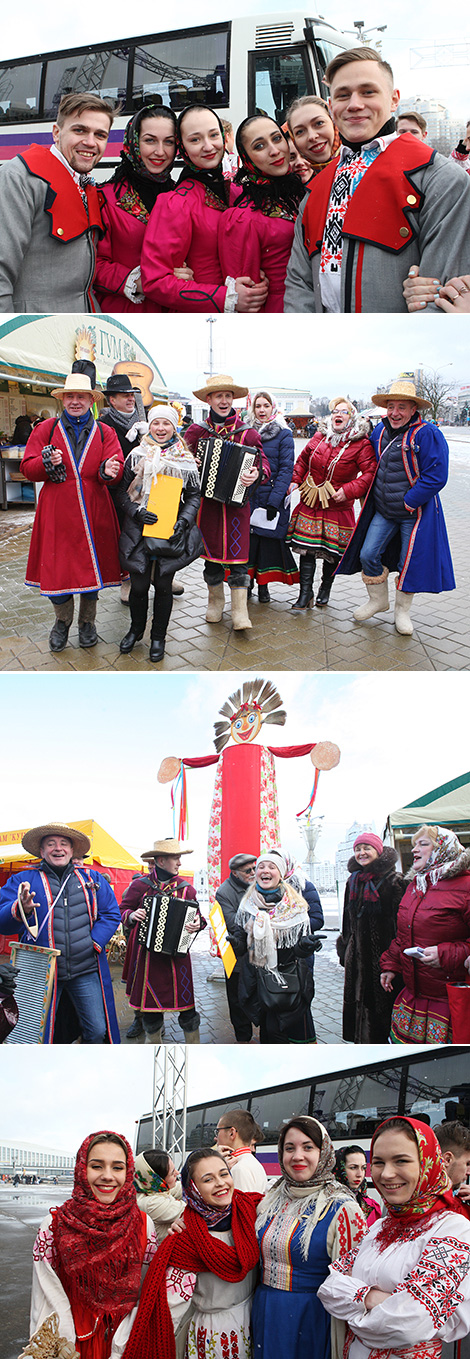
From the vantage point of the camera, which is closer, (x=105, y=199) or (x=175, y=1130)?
(x=175, y=1130)

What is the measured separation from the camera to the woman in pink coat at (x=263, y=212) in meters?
4.84

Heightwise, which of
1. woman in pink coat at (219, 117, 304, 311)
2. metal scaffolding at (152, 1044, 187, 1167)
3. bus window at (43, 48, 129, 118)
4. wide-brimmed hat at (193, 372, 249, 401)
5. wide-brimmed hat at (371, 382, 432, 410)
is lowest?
metal scaffolding at (152, 1044, 187, 1167)

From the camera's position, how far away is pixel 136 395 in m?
4.81

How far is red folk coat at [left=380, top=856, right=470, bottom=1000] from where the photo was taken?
4.48 metres

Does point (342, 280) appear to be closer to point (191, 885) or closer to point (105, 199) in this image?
point (105, 199)

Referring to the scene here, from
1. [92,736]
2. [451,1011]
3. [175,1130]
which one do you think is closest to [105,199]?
[92,736]

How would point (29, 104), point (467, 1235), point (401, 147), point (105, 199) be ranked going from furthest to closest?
1. point (29, 104)
2. point (105, 199)
3. point (401, 147)
4. point (467, 1235)

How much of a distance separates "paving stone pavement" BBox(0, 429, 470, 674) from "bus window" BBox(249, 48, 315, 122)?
13.9ft

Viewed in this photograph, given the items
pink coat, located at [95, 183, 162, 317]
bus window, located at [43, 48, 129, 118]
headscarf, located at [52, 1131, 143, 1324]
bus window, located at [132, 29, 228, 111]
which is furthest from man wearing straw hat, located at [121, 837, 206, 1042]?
bus window, located at [43, 48, 129, 118]

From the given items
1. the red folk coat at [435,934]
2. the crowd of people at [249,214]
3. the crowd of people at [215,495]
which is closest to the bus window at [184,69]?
the crowd of people at [249,214]

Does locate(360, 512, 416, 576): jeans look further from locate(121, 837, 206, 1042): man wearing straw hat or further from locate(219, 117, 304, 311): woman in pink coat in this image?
locate(121, 837, 206, 1042): man wearing straw hat

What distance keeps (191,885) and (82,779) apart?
0.84 m

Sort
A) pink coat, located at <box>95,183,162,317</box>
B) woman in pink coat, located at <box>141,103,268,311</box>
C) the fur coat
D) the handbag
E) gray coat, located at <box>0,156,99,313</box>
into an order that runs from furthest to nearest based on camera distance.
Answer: pink coat, located at <box>95,183,162,317</box> < woman in pink coat, located at <box>141,103,268,311</box> < the fur coat < gray coat, located at <box>0,156,99,313</box> < the handbag

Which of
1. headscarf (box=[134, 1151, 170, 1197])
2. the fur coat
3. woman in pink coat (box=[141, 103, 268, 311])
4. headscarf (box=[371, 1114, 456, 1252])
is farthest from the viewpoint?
woman in pink coat (box=[141, 103, 268, 311])
